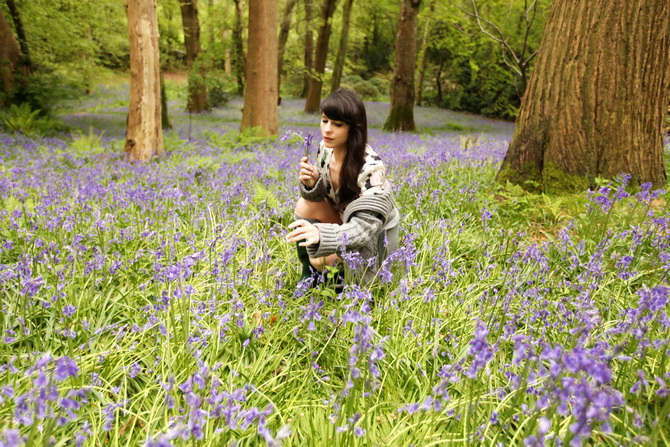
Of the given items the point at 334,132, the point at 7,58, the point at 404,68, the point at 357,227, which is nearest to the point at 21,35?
the point at 7,58

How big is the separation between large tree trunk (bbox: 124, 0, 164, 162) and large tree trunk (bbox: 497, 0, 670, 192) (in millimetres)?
6303

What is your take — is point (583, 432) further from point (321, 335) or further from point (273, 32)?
point (273, 32)

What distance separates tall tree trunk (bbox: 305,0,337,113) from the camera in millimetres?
18594

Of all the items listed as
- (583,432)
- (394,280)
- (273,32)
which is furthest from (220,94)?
(583,432)

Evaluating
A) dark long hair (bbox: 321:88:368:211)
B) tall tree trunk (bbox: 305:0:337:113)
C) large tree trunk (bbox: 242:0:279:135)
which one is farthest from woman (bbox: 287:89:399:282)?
tall tree trunk (bbox: 305:0:337:113)

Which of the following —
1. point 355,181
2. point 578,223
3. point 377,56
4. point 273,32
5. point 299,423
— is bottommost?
point 299,423

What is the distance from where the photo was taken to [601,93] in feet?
14.4

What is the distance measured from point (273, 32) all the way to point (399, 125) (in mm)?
6372

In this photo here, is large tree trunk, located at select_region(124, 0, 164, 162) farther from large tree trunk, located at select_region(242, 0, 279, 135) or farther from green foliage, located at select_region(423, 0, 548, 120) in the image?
green foliage, located at select_region(423, 0, 548, 120)

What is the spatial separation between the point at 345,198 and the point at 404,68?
12716 mm

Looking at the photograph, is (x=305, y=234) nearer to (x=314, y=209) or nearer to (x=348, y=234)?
(x=348, y=234)

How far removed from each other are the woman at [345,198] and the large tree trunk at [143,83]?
532 cm

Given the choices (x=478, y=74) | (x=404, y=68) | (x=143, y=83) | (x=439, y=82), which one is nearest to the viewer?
(x=143, y=83)

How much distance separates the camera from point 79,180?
504cm
